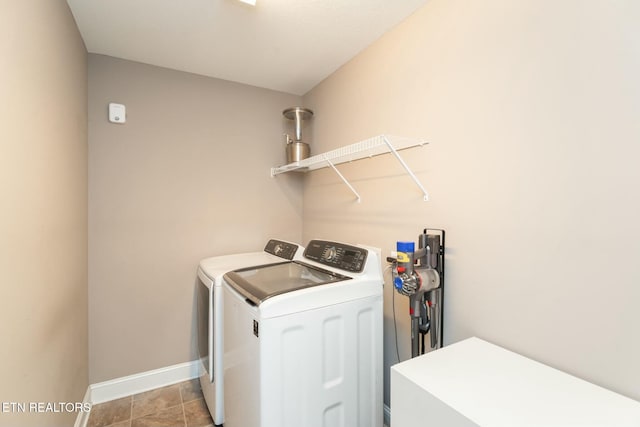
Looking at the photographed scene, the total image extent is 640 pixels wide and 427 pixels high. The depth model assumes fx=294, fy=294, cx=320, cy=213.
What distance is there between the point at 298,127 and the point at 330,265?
1.32 metres

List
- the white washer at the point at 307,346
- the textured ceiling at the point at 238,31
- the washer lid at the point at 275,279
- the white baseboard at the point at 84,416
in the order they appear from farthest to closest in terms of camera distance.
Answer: the white baseboard at the point at 84,416
the textured ceiling at the point at 238,31
the washer lid at the point at 275,279
the white washer at the point at 307,346

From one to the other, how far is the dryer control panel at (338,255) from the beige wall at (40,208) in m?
1.34

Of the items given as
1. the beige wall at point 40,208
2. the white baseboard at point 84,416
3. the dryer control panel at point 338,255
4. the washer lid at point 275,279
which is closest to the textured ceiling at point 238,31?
the beige wall at point 40,208

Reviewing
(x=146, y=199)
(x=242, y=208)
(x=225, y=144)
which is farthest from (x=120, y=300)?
(x=225, y=144)

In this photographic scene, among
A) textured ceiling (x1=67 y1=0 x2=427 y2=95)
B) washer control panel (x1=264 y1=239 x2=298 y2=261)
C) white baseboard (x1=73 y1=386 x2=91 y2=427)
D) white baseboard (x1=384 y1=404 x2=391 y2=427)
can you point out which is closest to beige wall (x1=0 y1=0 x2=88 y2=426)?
white baseboard (x1=73 y1=386 x2=91 y2=427)

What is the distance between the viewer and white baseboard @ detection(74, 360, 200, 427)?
210 centimetres

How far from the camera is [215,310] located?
1.76 metres

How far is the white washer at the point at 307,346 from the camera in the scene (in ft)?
4.23

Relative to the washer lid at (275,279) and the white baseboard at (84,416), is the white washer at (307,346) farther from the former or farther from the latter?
the white baseboard at (84,416)

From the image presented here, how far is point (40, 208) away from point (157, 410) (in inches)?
64.2

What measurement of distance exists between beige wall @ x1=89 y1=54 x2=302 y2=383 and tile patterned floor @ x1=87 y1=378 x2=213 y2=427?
0.63 ft

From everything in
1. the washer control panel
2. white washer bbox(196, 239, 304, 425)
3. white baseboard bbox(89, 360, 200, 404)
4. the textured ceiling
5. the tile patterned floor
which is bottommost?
the tile patterned floor

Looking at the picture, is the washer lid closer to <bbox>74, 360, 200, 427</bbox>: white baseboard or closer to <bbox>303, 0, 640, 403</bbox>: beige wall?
<bbox>303, 0, 640, 403</bbox>: beige wall

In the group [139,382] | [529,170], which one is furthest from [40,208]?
[529,170]
